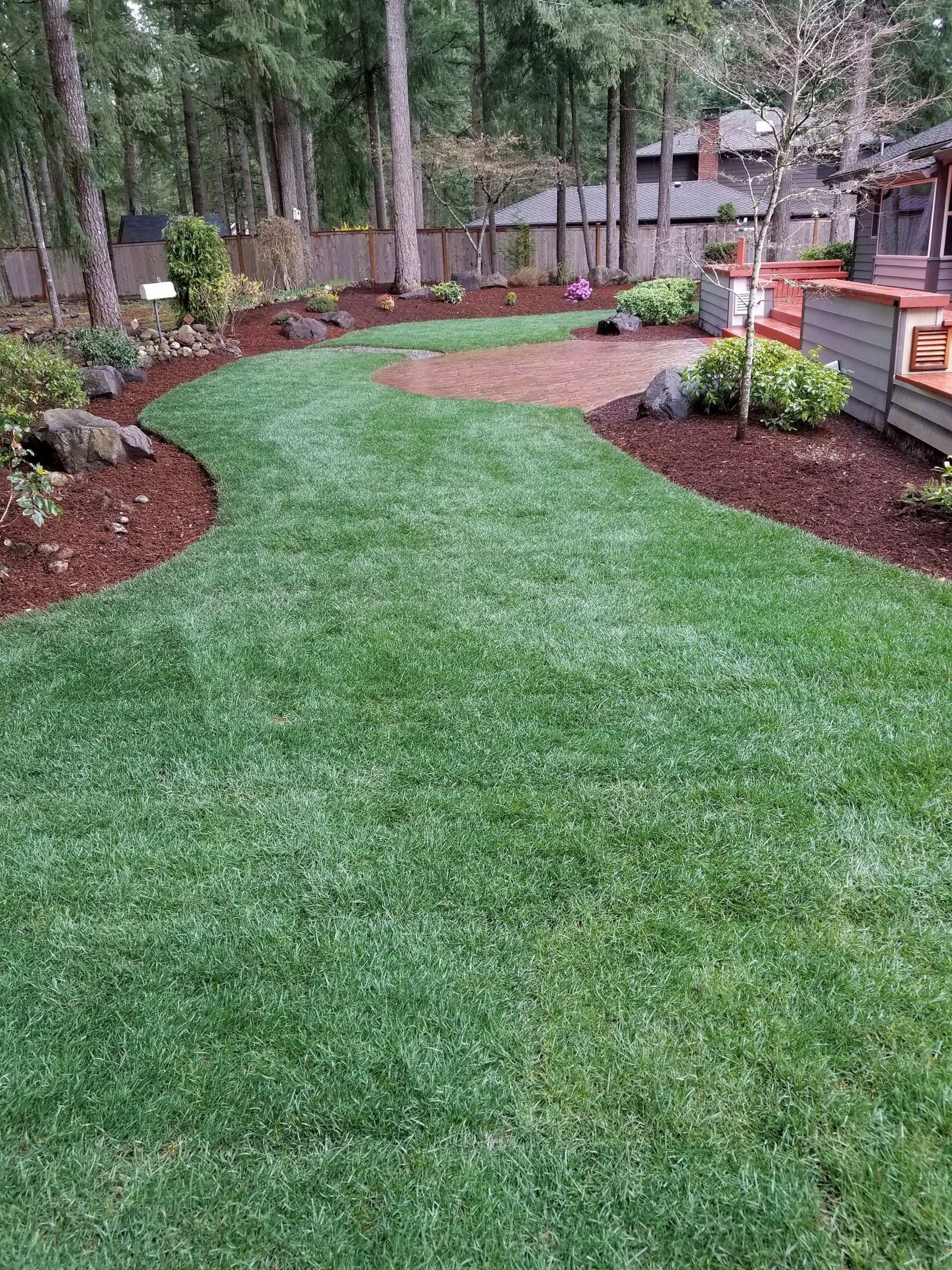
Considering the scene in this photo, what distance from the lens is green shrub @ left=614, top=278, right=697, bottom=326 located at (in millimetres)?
15094

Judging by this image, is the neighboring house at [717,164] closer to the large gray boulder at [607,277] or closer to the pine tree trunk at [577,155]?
the pine tree trunk at [577,155]

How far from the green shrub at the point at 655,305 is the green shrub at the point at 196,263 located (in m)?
6.76

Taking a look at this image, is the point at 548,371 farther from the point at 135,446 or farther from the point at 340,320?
the point at 340,320

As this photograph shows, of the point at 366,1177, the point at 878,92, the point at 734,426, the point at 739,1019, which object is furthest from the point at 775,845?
the point at 878,92

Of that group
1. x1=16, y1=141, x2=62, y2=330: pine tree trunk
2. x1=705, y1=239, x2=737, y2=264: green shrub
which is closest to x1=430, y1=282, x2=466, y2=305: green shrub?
x1=705, y1=239, x2=737, y2=264: green shrub

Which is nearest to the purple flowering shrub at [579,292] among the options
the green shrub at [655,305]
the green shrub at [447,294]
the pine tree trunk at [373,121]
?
the green shrub at [447,294]

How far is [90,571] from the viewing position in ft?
16.2

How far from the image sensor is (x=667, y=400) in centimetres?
750


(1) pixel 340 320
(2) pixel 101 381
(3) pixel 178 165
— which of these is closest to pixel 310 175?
(3) pixel 178 165

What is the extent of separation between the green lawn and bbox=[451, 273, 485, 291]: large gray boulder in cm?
1790

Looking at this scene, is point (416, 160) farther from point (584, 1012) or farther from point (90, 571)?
point (584, 1012)

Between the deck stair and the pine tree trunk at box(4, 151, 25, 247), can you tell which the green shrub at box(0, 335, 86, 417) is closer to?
the pine tree trunk at box(4, 151, 25, 247)

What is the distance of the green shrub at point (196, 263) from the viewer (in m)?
13.5

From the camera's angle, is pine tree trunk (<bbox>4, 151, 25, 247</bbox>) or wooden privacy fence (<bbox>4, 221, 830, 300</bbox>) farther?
wooden privacy fence (<bbox>4, 221, 830, 300</bbox>)
